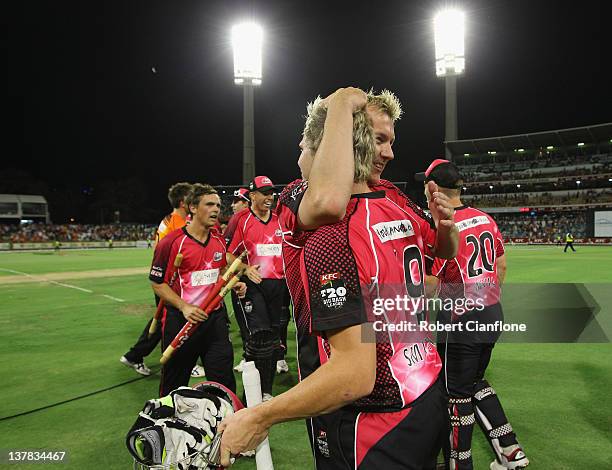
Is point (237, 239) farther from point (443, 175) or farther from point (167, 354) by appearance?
point (443, 175)

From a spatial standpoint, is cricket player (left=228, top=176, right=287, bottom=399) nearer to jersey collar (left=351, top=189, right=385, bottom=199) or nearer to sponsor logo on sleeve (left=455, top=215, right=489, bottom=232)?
sponsor logo on sleeve (left=455, top=215, right=489, bottom=232)

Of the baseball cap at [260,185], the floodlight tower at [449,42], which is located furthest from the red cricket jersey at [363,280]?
the floodlight tower at [449,42]

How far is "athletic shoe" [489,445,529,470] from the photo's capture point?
12.1 ft

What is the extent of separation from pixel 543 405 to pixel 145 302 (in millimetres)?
10892

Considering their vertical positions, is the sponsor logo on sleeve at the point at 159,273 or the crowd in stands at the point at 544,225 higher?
the sponsor logo on sleeve at the point at 159,273

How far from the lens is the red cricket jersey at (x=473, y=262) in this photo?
3885 mm

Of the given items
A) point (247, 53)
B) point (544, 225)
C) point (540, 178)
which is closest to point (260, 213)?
point (247, 53)

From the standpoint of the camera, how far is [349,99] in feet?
5.43

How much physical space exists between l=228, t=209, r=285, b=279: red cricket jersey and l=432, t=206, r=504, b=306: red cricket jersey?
3039mm

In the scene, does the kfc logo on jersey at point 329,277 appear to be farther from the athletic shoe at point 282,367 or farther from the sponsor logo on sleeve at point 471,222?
the athletic shoe at point 282,367

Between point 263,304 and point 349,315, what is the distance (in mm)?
4995

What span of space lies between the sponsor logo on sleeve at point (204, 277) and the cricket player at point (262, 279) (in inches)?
39.7

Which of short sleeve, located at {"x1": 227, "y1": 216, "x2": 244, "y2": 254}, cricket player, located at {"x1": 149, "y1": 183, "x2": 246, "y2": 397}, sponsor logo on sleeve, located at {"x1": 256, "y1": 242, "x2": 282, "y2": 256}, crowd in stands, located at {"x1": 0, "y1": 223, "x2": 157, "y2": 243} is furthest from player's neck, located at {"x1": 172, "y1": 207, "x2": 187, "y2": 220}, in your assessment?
crowd in stands, located at {"x1": 0, "y1": 223, "x2": 157, "y2": 243}

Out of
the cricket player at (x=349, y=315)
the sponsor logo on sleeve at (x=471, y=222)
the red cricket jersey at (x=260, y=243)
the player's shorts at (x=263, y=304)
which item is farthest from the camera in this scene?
the red cricket jersey at (x=260, y=243)
